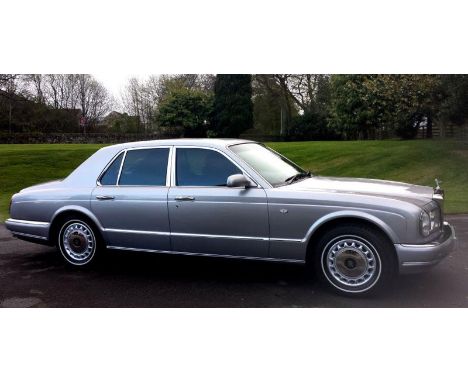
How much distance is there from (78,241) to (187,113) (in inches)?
1146

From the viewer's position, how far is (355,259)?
4555 mm

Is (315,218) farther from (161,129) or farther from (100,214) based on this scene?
(161,129)

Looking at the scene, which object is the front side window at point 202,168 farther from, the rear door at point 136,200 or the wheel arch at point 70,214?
the wheel arch at point 70,214

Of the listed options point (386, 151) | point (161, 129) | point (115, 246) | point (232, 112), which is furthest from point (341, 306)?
point (161, 129)

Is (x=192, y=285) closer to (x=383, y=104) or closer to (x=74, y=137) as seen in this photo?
(x=383, y=104)

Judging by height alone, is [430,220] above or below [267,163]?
below

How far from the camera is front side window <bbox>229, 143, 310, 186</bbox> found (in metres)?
5.23

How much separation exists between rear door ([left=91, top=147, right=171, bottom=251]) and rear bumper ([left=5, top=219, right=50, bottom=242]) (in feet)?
2.78

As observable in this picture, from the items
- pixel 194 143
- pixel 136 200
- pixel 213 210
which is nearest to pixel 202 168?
pixel 194 143

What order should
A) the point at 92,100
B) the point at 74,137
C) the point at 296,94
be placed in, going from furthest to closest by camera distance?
the point at 296,94, the point at 92,100, the point at 74,137

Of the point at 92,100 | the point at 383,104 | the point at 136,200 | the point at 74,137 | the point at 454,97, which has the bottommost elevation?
the point at 136,200

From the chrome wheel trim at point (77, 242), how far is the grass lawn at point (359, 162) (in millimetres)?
8559

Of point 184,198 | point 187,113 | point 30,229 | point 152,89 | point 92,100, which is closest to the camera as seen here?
point 184,198

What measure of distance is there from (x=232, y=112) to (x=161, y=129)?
6594 millimetres
